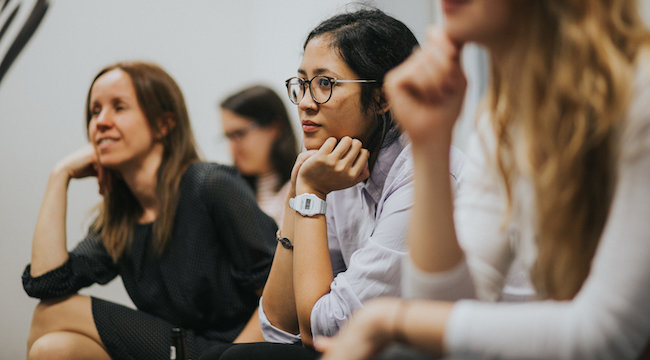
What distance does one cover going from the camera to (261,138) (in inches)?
102

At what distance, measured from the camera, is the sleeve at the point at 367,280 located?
97 cm

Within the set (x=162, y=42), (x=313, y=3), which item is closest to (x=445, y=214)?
(x=313, y=3)

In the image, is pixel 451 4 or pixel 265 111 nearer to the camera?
pixel 451 4

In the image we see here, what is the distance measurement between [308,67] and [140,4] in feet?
6.17

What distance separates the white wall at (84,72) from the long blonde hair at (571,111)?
1.41 meters

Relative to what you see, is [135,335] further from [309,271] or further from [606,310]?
[606,310]

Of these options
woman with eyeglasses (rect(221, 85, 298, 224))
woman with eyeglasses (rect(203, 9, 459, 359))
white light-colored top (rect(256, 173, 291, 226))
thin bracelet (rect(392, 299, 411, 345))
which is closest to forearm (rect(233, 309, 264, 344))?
woman with eyeglasses (rect(203, 9, 459, 359))

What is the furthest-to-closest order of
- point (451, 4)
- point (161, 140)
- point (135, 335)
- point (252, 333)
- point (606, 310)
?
A: point (161, 140) < point (135, 335) < point (252, 333) < point (451, 4) < point (606, 310)

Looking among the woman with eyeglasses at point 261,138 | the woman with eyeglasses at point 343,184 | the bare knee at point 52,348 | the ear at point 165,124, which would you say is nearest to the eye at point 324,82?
the woman with eyeglasses at point 343,184

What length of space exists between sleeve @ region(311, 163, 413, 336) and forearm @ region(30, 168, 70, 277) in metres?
1.02

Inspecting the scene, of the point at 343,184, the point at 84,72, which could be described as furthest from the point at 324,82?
the point at 84,72

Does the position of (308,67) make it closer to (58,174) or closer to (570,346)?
(570,346)

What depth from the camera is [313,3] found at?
2.46 meters

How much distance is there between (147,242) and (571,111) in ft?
4.65
